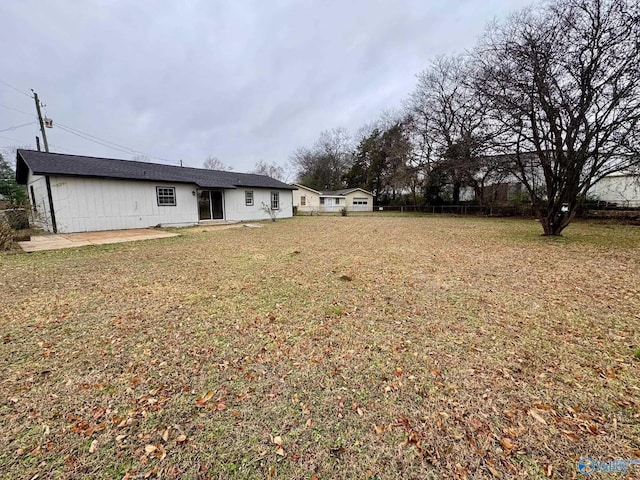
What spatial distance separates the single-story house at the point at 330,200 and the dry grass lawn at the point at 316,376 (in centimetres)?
2718

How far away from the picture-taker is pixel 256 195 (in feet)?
57.1

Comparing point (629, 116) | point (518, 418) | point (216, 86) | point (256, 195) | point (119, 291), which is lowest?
point (518, 418)

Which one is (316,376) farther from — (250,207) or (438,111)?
(438,111)

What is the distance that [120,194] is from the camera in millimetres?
11609

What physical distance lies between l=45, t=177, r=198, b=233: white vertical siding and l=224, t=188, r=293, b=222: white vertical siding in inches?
100

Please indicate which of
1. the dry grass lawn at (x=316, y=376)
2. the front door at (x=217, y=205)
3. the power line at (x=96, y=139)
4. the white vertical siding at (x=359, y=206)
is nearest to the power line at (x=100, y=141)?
the power line at (x=96, y=139)

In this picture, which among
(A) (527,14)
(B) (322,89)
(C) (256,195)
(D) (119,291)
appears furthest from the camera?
(B) (322,89)

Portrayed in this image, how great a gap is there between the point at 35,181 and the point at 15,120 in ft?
44.9

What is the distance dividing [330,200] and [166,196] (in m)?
21.9

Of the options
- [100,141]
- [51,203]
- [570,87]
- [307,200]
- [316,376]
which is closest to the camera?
[316,376]

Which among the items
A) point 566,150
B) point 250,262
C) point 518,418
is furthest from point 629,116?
point 250,262

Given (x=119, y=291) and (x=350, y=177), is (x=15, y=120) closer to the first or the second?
(x=119, y=291)

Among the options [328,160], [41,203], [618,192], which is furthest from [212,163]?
[618,192]

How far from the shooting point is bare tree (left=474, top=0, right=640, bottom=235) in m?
7.43
